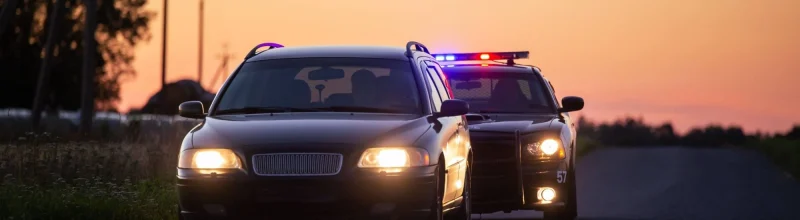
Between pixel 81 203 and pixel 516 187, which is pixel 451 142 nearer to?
pixel 516 187

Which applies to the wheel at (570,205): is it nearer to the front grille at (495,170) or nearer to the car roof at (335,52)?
the front grille at (495,170)

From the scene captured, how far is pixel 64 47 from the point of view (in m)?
71.0

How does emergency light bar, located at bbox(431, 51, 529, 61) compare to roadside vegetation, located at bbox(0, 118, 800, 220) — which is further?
emergency light bar, located at bbox(431, 51, 529, 61)

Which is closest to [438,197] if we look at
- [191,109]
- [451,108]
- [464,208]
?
[451,108]

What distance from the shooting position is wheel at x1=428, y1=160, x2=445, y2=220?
1077 cm

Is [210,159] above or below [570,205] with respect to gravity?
above

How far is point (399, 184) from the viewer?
34.7 ft

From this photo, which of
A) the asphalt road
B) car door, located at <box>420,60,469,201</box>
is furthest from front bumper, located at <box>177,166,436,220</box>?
the asphalt road

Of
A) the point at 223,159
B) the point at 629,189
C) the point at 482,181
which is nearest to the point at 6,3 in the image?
the point at 629,189

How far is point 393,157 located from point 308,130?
0.59m

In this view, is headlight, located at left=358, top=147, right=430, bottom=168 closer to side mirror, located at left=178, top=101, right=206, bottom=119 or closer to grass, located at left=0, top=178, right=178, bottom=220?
side mirror, located at left=178, top=101, right=206, bottom=119

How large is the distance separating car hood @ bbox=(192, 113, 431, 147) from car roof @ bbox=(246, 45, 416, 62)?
3.57ft

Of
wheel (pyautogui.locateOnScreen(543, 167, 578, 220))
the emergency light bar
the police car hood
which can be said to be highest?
the emergency light bar

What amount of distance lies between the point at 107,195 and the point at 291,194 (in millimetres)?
5092
